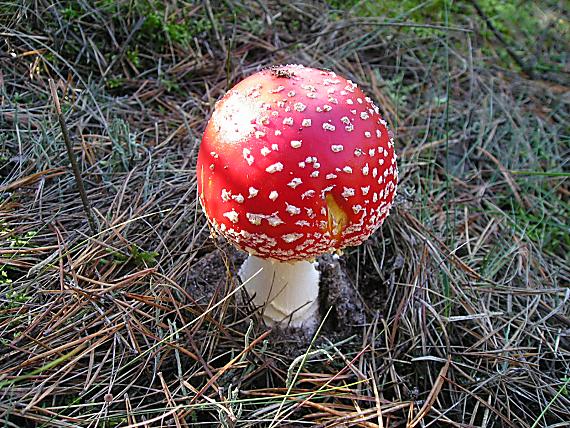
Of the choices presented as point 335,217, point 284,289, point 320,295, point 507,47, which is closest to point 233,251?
point 284,289

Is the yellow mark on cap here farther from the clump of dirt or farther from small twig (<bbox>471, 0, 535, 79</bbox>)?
small twig (<bbox>471, 0, 535, 79</bbox>)

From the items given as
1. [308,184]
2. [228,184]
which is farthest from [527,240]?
[228,184]

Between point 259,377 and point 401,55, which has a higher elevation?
point 401,55

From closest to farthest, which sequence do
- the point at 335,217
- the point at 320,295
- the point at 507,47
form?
the point at 335,217, the point at 320,295, the point at 507,47

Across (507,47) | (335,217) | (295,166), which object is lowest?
(507,47)

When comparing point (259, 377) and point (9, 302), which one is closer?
point (9, 302)

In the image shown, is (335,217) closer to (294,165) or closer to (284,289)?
(294,165)

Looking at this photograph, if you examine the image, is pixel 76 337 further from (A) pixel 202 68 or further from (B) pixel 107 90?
(A) pixel 202 68
